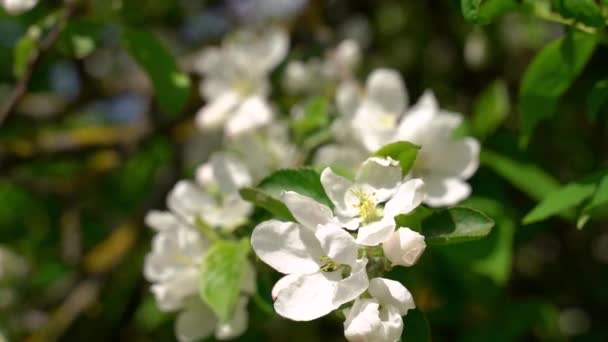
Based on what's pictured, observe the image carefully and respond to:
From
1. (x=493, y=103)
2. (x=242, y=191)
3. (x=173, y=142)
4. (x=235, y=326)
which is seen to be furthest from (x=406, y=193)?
(x=173, y=142)

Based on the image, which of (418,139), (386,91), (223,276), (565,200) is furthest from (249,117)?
(565,200)

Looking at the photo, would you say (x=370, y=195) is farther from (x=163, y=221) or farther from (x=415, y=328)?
(x=163, y=221)

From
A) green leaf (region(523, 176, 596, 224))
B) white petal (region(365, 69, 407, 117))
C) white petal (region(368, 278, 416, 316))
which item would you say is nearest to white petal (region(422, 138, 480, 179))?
white petal (region(365, 69, 407, 117))

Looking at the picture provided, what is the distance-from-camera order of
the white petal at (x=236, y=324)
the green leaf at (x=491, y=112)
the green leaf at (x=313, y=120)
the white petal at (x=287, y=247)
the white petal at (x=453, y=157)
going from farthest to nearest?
the green leaf at (x=491, y=112)
the green leaf at (x=313, y=120)
the white petal at (x=453, y=157)
the white petal at (x=236, y=324)
the white petal at (x=287, y=247)

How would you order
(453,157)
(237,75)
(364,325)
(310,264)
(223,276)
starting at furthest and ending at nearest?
1. (237,75)
2. (453,157)
3. (223,276)
4. (310,264)
5. (364,325)

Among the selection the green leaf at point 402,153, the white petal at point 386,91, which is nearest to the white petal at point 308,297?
the green leaf at point 402,153

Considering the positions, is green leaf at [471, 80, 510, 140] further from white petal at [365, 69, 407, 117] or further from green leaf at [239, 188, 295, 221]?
green leaf at [239, 188, 295, 221]

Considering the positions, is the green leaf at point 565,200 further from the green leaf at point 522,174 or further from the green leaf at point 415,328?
the green leaf at point 522,174
